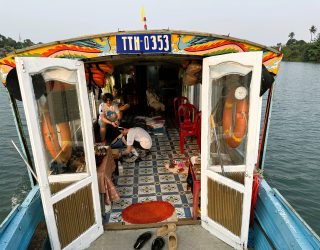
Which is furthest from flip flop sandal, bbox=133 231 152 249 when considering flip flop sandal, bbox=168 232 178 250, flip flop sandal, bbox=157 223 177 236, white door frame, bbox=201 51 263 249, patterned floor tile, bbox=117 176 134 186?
patterned floor tile, bbox=117 176 134 186

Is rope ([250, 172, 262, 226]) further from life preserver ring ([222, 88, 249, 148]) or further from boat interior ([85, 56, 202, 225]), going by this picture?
boat interior ([85, 56, 202, 225])

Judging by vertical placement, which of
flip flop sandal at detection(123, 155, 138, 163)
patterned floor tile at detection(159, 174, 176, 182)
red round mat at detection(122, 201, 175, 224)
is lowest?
red round mat at detection(122, 201, 175, 224)

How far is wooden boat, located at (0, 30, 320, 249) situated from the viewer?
114 inches

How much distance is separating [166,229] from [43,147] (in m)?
2.04

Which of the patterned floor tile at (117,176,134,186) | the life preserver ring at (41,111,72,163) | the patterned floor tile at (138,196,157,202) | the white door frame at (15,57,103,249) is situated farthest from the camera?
the patterned floor tile at (117,176,134,186)

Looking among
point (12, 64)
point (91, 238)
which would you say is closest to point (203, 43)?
point (12, 64)

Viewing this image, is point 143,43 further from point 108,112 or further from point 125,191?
point 108,112

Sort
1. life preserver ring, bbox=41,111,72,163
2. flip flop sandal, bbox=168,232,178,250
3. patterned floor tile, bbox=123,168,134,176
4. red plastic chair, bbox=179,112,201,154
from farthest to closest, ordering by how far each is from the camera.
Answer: red plastic chair, bbox=179,112,201,154, patterned floor tile, bbox=123,168,134,176, flip flop sandal, bbox=168,232,178,250, life preserver ring, bbox=41,111,72,163

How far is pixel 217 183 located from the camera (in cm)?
346

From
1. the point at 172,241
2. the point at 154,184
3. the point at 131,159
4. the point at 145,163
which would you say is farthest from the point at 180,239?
the point at 131,159

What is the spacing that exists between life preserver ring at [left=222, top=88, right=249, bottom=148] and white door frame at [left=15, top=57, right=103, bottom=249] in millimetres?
1812

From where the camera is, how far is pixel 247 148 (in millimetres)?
3016

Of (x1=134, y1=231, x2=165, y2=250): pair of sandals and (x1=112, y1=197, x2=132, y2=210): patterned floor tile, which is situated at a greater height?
(x1=112, y1=197, x2=132, y2=210): patterned floor tile

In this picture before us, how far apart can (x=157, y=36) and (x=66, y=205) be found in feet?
7.92
